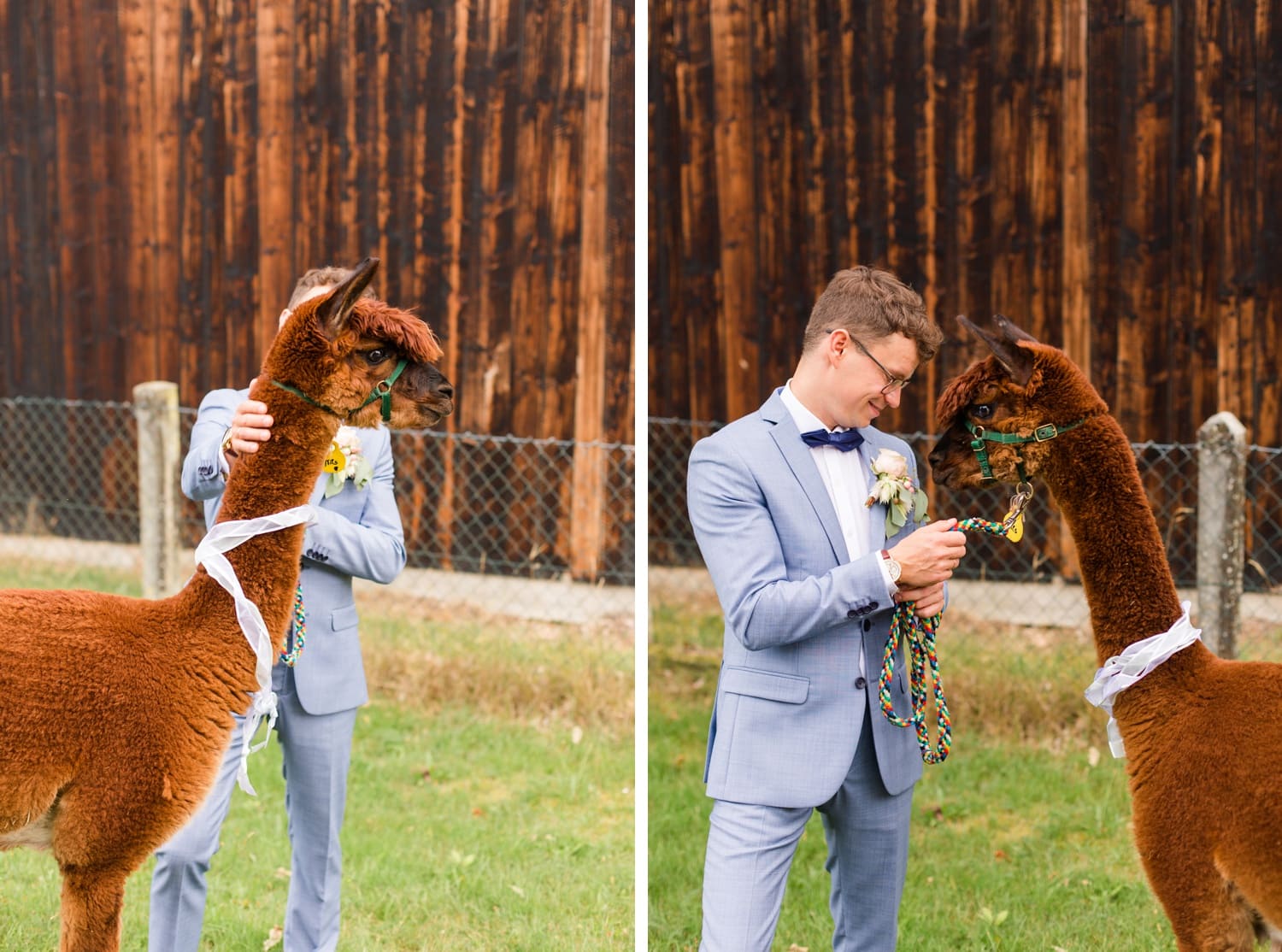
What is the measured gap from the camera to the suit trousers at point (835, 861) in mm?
2248

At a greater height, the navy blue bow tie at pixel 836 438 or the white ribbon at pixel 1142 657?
the navy blue bow tie at pixel 836 438

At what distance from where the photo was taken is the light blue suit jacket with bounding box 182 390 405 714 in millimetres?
2420

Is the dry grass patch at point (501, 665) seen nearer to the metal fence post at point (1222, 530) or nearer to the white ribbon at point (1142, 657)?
the metal fence post at point (1222, 530)

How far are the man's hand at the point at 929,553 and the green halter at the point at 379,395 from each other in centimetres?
99

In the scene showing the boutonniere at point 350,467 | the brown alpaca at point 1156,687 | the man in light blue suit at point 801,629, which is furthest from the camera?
the boutonniere at point 350,467

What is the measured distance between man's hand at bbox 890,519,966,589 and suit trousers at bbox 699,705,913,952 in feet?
1.22

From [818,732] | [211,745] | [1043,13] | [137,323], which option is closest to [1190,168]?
[1043,13]

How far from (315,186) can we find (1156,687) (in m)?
3.35

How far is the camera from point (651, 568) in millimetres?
3461

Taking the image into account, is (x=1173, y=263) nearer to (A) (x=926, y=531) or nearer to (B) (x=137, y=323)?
(A) (x=926, y=531)

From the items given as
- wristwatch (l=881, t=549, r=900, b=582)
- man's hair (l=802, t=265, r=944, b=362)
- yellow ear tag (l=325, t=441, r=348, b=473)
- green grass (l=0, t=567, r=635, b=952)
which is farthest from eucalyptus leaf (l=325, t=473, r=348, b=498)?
green grass (l=0, t=567, r=635, b=952)

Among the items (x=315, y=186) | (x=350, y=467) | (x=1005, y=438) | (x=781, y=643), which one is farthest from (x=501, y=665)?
(x=1005, y=438)

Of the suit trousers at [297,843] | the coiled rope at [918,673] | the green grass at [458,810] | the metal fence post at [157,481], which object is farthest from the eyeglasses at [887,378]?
the metal fence post at [157,481]

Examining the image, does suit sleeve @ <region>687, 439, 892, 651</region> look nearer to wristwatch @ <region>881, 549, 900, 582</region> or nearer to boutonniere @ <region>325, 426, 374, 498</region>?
wristwatch @ <region>881, 549, 900, 582</region>
